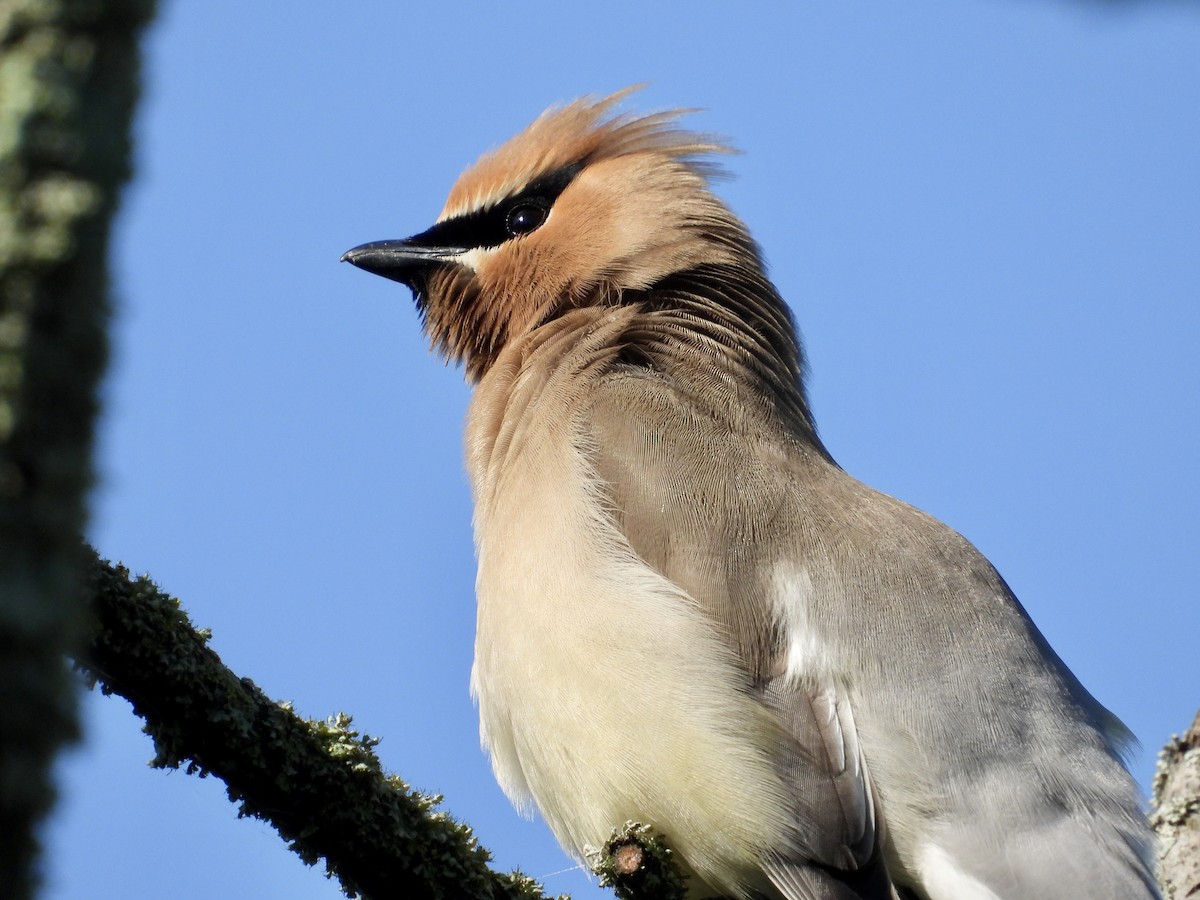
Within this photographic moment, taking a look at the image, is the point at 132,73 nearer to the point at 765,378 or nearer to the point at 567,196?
the point at 765,378

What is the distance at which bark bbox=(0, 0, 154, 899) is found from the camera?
971mm

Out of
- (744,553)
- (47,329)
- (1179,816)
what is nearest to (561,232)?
(744,553)

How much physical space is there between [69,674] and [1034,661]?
159 inches

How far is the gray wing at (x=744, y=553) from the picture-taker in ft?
13.2

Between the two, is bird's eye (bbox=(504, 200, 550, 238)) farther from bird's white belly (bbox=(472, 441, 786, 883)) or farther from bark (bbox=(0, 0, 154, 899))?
bark (bbox=(0, 0, 154, 899))

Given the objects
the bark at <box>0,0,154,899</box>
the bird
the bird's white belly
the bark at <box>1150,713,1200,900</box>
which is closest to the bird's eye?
the bird

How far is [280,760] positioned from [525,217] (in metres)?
3.83

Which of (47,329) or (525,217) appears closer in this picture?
(47,329)

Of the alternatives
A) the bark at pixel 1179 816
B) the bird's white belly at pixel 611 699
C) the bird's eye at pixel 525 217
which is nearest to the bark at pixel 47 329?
the bird's white belly at pixel 611 699

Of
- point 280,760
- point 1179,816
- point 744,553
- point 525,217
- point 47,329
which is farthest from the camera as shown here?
point 525,217

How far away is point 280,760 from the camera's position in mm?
3129

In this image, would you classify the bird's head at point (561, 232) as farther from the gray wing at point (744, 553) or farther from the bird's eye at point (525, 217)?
the gray wing at point (744, 553)

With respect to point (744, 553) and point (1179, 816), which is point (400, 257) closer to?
point (744, 553)

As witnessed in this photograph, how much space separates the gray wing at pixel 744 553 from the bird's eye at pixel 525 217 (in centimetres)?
153
